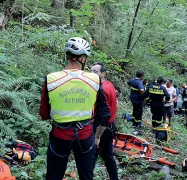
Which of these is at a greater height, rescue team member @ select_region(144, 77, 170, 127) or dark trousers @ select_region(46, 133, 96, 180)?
dark trousers @ select_region(46, 133, 96, 180)

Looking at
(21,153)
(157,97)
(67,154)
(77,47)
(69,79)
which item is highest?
(77,47)

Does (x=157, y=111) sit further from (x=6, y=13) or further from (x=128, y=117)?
(x=6, y=13)

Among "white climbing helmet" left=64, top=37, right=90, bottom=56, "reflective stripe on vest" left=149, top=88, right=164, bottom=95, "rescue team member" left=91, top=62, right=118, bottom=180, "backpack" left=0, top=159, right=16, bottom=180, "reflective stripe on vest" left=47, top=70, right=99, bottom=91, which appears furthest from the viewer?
"reflective stripe on vest" left=149, top=88, right=164, bottom=95

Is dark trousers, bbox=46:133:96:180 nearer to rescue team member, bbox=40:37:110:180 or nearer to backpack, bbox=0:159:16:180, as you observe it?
rescue team member, bbox=40:37:110:180

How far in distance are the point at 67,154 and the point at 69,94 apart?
70 cm

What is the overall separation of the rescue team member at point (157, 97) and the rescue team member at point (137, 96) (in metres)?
0.28

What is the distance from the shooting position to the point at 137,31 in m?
14.0

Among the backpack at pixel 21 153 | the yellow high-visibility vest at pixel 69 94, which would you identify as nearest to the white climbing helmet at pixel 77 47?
the yellow high-visibility vest at pixel 69 94

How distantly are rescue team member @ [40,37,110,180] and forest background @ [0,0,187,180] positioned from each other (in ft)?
5.20

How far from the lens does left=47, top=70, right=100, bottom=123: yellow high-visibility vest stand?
311 cm

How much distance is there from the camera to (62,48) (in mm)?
9961

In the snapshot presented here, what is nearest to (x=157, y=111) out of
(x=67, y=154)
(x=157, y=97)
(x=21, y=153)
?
(x=157, y=97)

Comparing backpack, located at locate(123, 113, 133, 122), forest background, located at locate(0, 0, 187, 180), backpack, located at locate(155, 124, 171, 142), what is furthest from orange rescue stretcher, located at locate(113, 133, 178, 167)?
backpack, located at locate(123, 113, 133, 122)

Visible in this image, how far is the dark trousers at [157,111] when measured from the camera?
30.5 ft
